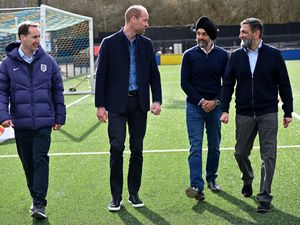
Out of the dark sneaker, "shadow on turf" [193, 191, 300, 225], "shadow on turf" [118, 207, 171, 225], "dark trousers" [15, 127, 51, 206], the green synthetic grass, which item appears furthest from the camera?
the dark sneaker

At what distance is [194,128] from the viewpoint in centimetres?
585

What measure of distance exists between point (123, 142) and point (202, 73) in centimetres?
110

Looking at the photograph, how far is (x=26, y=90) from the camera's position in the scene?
5.23m

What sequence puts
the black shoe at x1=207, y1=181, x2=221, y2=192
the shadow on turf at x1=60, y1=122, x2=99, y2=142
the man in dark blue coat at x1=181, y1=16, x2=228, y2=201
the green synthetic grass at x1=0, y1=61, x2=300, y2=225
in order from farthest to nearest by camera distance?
the shadow on turf at x1=60, y1=122, x2=99, y2=142
the black shoe at x1=207, y1=181, x2=221, y2=192
the man in dark blue coat at x1=181, y1=16, x2=228, y2=201
the green synthetic grass at x1=0, y1=61, x2=300, y2=225

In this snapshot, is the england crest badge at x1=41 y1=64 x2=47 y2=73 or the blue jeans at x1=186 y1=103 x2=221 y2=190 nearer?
the england crest badge at x1=41 y1=64 x2=47 y2=73

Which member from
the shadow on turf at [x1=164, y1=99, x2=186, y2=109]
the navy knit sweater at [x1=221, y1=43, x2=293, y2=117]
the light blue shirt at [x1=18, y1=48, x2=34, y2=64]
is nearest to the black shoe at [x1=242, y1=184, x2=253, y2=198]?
the navy knit sweater at [x1=221, y1=43, x2=293, y2=117]

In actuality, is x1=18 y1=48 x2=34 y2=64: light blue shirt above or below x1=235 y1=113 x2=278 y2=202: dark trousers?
above

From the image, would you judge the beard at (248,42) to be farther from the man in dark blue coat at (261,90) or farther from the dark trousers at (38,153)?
the dark trousers at (38,153)

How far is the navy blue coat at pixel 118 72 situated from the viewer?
5430 mm

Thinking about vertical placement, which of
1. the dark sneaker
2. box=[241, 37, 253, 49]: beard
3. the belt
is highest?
box=[241, 37, 253, 49]: beard

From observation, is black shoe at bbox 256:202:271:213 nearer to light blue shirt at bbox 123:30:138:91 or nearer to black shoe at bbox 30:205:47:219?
light blue shirt at bbox 123:30:138:91

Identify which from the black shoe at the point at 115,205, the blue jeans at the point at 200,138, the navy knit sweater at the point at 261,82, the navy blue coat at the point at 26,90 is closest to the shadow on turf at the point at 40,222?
the black shoe at the point at 115,205

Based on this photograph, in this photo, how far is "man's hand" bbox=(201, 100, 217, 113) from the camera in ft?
18.9

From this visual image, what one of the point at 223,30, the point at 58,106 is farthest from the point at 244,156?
the point at 223,30
